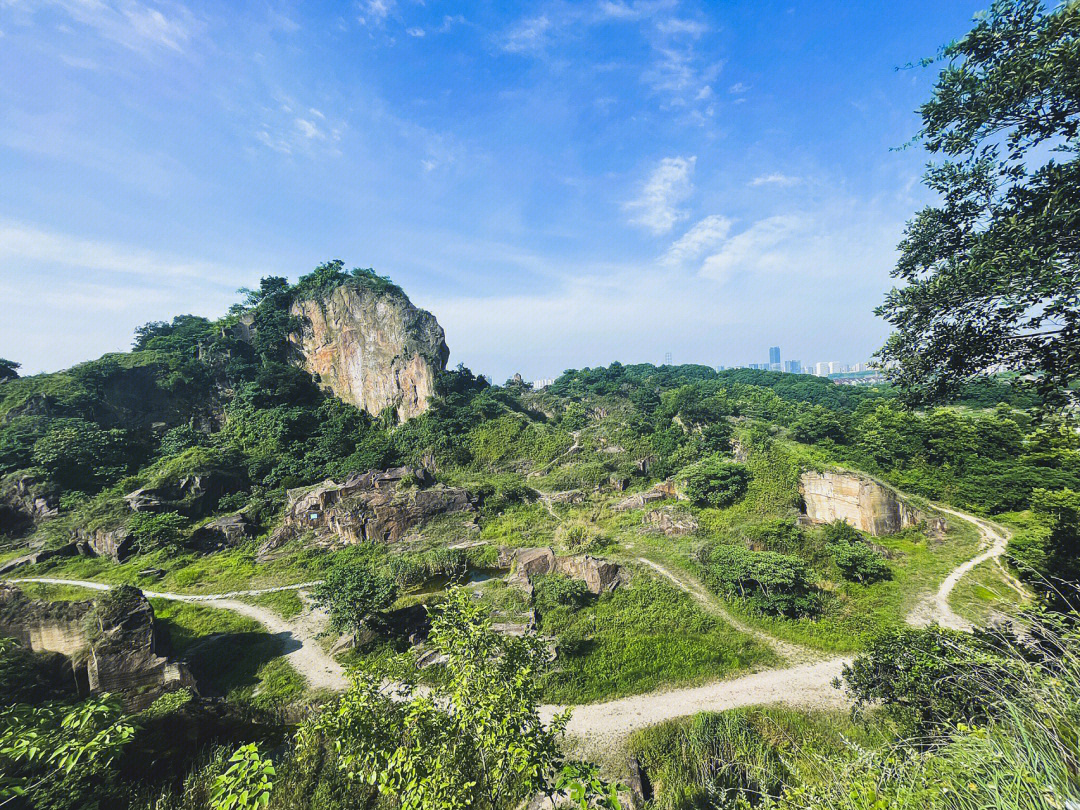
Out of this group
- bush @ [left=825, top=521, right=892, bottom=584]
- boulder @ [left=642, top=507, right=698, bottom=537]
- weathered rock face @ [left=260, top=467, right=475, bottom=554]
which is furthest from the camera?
weathered rock face @ [left=260, top=467, right=475, bottom=554]

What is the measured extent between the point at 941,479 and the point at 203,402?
59083 millimetres

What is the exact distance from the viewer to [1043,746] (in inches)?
111

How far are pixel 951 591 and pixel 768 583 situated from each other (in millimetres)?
6862

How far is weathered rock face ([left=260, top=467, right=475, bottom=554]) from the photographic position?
77.8ft

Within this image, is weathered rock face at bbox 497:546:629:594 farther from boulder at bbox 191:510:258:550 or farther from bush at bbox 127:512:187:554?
bush at bbox 127:512:187:554

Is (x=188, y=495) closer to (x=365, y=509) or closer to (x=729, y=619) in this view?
(x=365, y=509)

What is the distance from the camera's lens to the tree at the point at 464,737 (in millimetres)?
3674

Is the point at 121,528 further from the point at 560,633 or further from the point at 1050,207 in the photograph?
the point at 1050,207

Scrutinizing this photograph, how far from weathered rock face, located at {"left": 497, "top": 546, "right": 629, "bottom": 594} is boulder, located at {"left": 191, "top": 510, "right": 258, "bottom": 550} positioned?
716 inches

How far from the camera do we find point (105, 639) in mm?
10727

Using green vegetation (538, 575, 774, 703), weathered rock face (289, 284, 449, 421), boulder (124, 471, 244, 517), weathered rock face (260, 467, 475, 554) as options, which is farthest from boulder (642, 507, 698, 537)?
boulder (124, 471, 244, 517)

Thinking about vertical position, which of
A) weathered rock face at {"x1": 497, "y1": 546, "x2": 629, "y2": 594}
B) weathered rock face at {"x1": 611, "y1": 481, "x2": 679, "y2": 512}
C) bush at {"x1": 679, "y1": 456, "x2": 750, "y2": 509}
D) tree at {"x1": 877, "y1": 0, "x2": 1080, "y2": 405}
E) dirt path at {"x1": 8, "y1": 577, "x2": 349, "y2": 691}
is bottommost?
dirt path at {"x1": 8, "y1": 577, "x2": 349, "y2": 691}

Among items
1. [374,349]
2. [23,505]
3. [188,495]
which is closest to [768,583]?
[188,495]

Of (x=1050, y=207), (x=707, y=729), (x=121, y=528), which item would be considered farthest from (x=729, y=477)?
(x=121, y=528)
